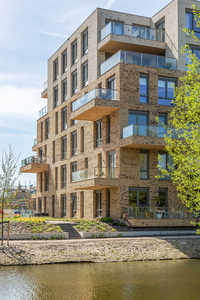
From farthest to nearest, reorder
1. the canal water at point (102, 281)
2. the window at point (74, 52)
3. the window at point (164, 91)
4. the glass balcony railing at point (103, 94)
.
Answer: the window at point (74, 52) < the window at point (164, 91) < the glass balcony railing at point (103, 94) < the canal water at point (102, 281)

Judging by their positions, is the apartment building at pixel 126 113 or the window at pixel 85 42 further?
the window at pixel 85 42

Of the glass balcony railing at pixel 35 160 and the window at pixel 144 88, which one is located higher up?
the window at pixel 144 88

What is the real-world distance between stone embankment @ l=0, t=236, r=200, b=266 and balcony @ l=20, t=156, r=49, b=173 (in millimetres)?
23662

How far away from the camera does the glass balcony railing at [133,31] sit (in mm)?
29000

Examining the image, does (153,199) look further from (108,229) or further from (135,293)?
(135,293)

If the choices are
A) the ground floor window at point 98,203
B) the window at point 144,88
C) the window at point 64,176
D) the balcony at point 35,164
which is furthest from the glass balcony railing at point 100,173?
the balcony at point 35,164

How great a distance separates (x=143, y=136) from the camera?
25.4 meters

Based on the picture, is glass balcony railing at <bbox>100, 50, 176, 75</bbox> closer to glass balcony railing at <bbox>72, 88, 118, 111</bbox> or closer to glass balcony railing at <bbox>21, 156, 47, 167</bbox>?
glass balcony railing at <bbox>72, 88, 118, 111</bbox>

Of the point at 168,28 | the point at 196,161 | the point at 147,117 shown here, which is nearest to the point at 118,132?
the point at 147,117

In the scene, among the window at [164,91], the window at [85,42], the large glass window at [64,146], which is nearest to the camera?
the window at [164,91]

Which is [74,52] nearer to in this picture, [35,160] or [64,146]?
[64,146]

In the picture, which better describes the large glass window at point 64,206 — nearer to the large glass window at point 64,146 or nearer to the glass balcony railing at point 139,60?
the large glass window at point 64,146

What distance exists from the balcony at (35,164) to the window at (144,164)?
16600 millimetres

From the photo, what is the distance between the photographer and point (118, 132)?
2702cm
